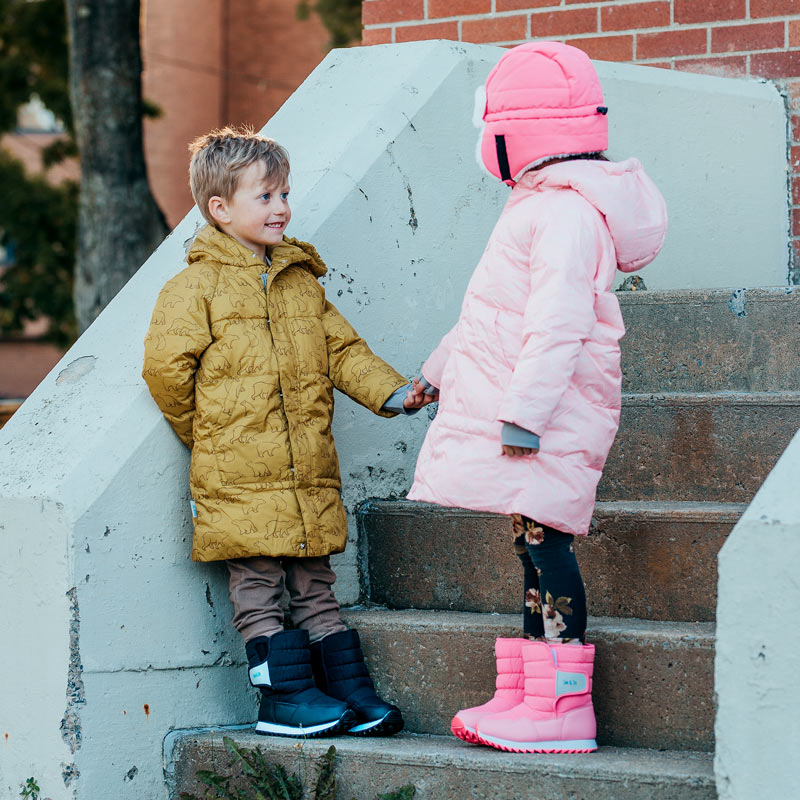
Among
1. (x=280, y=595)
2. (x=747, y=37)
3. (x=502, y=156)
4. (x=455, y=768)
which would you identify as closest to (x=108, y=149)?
(x=747, y=37)

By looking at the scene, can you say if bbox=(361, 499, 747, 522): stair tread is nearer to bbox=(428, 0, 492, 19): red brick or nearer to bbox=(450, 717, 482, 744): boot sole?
bbox=(450, 717, 482, 744): boot sole

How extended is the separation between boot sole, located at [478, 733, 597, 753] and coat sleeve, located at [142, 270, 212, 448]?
1064mm

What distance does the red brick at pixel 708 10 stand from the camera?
185 inches

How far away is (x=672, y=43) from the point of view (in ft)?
15.7

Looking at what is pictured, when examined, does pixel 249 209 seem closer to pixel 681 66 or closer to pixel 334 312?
pixel 334 312

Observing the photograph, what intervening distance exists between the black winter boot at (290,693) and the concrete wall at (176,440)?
179mm

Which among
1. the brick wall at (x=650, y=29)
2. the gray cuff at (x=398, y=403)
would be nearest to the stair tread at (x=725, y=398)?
the gray cuff at (x=398, y=403)

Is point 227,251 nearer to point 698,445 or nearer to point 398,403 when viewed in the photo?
point 398,403

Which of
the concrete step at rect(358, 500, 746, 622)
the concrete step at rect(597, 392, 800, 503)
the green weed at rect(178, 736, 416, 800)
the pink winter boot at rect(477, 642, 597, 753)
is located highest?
the concrete step at rect(597, 392, 800, 503)

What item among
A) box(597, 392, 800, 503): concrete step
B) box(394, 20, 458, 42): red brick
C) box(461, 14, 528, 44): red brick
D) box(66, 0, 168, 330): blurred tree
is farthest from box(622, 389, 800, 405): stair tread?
box(66, 0, 168, 330): blurred tree

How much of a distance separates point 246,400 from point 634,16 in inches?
103

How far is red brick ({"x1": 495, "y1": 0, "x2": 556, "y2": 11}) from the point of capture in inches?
194

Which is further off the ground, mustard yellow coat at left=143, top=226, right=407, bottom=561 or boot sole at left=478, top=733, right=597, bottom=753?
mustard yellow coat at left=143, top=226, right=407, bottom=561

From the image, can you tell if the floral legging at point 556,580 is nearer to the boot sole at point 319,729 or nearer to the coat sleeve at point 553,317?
the coat sleeve at point 553,317
